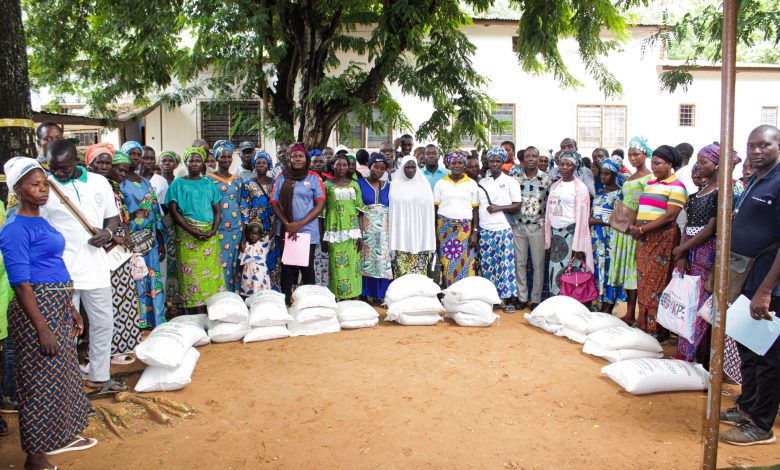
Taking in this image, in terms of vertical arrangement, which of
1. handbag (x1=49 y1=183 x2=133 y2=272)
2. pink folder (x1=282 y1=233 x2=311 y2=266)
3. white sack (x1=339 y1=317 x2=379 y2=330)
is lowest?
white sack (x1=339 y1=317 x2=379 y2=330)

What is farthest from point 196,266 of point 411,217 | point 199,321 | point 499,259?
point 499,259

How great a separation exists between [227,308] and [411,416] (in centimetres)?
233

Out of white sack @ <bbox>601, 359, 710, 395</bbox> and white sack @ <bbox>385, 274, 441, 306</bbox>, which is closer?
white sack @ <bbox>601, 359, 710, 395</bbox>

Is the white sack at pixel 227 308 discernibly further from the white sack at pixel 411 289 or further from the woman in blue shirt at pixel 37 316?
the woman in blue shirt at pixel 37 316

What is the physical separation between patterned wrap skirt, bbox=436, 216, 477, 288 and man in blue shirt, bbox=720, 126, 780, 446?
11.2 ft

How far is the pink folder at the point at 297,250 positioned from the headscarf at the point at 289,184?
26cm

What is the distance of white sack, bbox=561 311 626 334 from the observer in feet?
18.2

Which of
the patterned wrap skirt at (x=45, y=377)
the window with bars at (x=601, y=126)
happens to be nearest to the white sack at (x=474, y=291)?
the patterned wrap skirt at (x=45, y=377)

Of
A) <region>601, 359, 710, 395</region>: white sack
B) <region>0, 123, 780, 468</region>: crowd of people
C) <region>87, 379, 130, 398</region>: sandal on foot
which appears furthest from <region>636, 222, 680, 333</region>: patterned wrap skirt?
<region>87, 379, 130, 398</region>: sandal on foot

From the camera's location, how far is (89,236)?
13.4 ft

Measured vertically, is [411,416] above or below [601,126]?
below

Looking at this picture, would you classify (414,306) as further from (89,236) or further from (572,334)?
(89,236)

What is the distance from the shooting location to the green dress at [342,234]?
22.0ft

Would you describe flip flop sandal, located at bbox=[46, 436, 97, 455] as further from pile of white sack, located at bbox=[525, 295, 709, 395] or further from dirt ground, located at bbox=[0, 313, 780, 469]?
pile of white sack, located at bbox=[525, 295, 709, 395]
